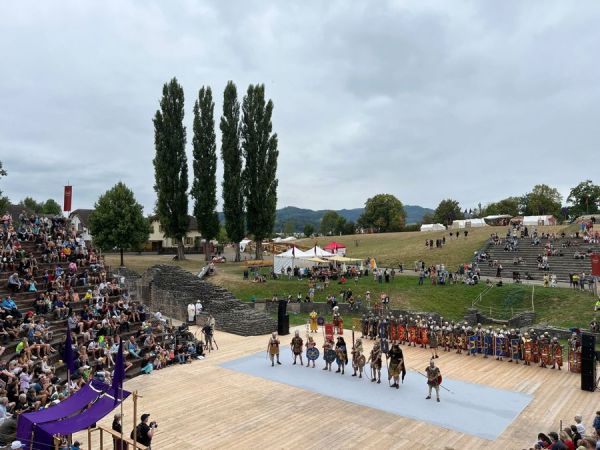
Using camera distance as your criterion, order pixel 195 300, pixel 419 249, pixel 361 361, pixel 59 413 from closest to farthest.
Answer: pixel 59 413, pixel 361 361, pixel 195 300, pixel 419 249

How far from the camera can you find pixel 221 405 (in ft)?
45.1

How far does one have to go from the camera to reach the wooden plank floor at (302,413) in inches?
438

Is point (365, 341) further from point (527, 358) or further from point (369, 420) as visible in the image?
point (369, 420)

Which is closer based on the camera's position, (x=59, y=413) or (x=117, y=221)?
(x=59, y=413)

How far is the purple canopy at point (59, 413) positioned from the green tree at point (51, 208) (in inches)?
3929

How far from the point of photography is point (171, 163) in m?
44.2

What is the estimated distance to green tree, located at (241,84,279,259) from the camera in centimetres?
4409

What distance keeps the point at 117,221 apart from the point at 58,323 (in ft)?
80.0

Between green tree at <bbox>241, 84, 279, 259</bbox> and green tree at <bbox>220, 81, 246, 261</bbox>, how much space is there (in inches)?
24.7

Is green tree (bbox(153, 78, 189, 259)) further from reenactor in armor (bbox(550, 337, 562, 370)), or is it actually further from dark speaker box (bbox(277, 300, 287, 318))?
reenactor in armor (bbox(550, 337, 562, 370))

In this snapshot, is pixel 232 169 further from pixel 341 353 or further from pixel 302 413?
pixel 302 413

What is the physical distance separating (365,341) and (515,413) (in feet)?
32.9

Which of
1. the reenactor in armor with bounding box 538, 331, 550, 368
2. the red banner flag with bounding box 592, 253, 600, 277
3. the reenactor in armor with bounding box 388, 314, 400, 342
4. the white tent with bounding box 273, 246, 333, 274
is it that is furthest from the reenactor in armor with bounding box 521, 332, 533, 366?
the white tent with bounding box 273, 246, 333, 274

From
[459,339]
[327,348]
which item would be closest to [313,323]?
[327,348]
